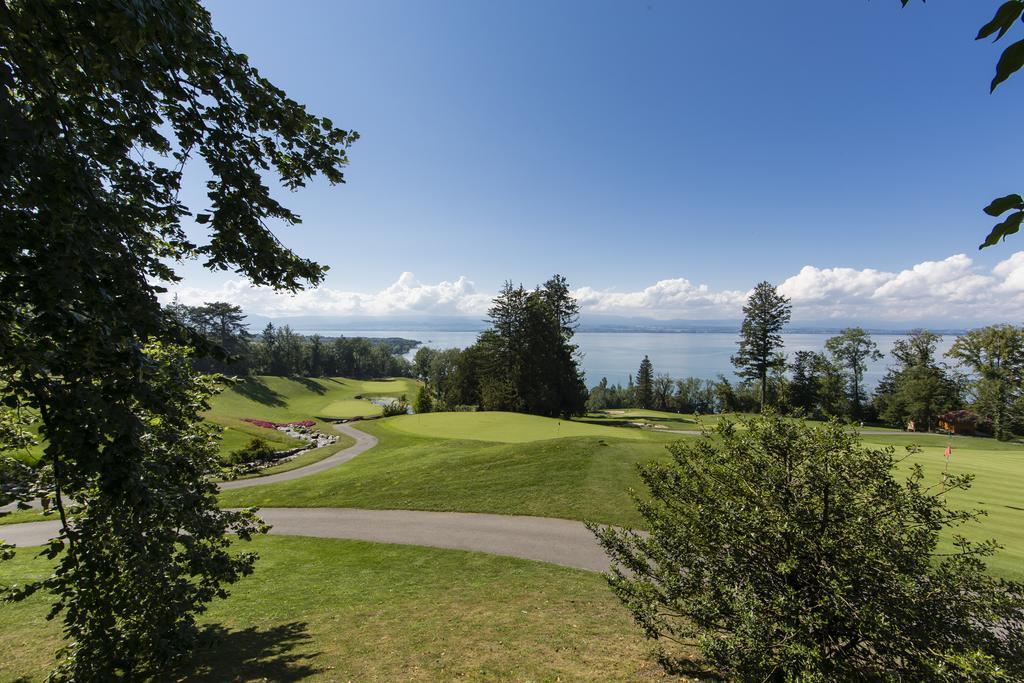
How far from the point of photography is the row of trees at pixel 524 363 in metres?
41.4

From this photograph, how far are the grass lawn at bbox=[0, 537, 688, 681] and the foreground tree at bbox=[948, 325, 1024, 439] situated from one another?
4720cm

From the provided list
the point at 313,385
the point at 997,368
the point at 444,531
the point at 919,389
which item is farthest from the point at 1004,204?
the point at 313,385

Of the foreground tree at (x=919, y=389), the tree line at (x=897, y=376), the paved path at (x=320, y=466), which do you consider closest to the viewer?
the paved path at (x=320, y=466)

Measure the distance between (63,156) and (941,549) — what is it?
666 inches

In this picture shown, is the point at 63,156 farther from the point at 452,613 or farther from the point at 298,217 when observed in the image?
the point at 452,613

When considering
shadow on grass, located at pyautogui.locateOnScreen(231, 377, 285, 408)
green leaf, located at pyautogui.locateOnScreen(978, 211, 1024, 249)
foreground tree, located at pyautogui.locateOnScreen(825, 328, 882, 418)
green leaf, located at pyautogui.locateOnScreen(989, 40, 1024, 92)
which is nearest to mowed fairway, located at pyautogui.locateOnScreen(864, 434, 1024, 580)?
green leaf, located at pyautogui.locateOnScreen(978, 211, 1024, 249)

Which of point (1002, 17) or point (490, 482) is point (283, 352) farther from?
point (1002, 17)

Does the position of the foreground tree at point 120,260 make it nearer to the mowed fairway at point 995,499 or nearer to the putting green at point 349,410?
the mowed fairway at point 995,499

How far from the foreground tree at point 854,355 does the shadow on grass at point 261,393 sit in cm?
7559

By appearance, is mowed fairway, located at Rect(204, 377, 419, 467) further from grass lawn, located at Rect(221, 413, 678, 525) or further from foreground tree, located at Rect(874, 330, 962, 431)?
foreground tree, located at Rect(874, 330, 962, 431)

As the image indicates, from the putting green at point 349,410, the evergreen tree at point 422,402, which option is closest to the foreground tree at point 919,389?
the evergreen tree at point 422,402

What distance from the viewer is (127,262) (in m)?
3.16

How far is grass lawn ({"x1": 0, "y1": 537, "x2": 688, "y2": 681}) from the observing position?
5777mm

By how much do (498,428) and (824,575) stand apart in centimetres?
2523
